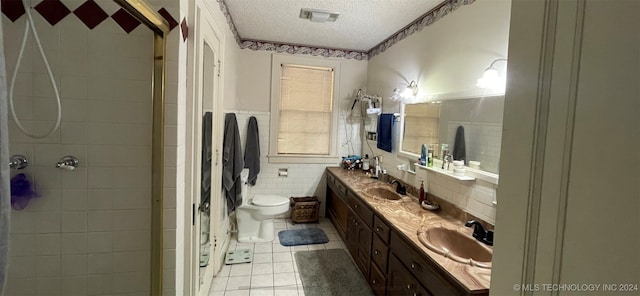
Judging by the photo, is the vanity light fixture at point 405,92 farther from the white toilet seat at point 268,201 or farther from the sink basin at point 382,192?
the white toilet seat at point 268,201

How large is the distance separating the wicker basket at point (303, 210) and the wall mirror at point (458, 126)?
59.0 inches

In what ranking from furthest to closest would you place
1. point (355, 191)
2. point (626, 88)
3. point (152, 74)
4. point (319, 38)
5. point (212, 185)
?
point (319, 38)
point (355, 191)
point (212, 185)
point (152, 74)
point (626, 88)

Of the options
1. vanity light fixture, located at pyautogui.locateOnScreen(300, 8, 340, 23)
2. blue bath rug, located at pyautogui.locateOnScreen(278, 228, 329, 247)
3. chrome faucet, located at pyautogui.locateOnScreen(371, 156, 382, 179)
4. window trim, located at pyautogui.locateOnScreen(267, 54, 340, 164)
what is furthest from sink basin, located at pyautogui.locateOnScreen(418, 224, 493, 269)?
window trim, located at pyautogui.locateOnScreen(267, 54, 340, 164)

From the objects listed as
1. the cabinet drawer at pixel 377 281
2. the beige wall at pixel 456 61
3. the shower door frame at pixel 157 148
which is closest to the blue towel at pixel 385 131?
the beige wall at pixel 456 61

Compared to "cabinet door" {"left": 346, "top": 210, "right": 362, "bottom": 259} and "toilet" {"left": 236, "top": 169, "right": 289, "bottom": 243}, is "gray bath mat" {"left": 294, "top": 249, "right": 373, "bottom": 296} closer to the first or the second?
"cabinet door" {"left": 346, "top": 210, "right": 362, "bottom": 259}

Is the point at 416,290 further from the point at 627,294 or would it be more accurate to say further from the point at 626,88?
the point at 626,88

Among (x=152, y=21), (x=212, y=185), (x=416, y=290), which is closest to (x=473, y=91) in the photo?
(x=416, y=290)

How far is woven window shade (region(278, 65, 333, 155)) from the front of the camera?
3.98m

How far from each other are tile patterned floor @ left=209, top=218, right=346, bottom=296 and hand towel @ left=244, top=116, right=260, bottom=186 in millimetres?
811

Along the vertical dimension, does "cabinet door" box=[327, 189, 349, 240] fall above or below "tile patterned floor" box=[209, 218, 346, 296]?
above

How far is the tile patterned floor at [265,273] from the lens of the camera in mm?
2479

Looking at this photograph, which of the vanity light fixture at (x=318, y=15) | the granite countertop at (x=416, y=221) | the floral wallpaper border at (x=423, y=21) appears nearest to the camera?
the granite countertop at (x=416, y=221)

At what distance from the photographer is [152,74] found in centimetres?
145

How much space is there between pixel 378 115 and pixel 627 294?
11.0ft
